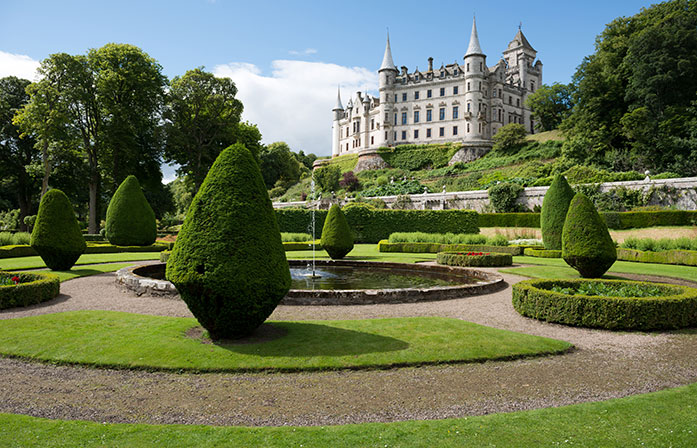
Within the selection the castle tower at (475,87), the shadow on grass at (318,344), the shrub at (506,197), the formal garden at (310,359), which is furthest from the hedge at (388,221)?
the castle tower at (475,87)

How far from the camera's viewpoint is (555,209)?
→ 64.2 ft

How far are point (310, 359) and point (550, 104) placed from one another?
75095 mm

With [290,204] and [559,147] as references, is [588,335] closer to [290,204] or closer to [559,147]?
[290,204]

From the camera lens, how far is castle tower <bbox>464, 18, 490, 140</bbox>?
6956 cm

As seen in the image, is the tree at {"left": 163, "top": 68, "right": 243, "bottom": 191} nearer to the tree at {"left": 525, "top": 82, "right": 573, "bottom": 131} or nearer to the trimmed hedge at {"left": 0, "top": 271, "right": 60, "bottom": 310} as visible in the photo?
the trimmed hedge at {"left": 0, "top": 271, "right": 60, "bottom": 310}

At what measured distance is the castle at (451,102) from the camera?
230ft

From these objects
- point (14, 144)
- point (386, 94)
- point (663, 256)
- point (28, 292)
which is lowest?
point (28, 292)

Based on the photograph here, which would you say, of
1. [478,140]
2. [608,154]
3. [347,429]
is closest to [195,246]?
[347,429]

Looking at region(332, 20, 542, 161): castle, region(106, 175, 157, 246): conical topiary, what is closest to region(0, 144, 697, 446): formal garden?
region(106, 175, 157, 246): conical topiary

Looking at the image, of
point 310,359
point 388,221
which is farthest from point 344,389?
point 388,221

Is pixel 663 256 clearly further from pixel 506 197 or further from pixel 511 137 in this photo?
pixel 511 137

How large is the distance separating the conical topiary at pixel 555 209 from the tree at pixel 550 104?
56556 millimetres

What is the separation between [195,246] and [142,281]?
19.9 ft

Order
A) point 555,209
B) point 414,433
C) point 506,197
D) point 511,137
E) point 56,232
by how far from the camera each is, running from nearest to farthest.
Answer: point 414,433 < point 56,232 < point 555,209 < point 506,197 < point 511,137
